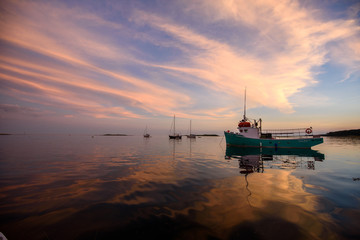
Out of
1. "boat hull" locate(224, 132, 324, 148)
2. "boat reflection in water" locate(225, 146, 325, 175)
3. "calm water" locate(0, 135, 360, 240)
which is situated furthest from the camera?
"boat hull" locate(224, 132, 324, 148)

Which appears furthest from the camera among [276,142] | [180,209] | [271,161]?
[276,142]

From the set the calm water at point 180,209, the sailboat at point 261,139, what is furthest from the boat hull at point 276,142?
the calm water at point 180,209

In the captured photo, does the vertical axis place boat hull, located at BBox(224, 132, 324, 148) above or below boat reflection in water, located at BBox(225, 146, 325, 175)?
above

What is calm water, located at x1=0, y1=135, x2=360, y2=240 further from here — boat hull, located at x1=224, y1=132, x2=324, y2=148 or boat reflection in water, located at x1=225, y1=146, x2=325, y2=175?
boat hull, located at x1=224, y1=132, x2=324, y2=148

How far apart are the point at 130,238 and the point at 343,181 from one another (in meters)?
13.4

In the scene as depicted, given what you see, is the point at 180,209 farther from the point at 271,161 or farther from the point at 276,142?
the point at 276,142

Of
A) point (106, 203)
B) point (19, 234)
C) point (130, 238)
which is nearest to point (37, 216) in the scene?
point (19, 234)

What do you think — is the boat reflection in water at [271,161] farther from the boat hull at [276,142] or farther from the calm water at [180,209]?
the calm water at [180,209]

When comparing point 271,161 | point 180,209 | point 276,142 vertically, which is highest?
point 276,142

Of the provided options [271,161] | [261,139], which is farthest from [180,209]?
[261,139]

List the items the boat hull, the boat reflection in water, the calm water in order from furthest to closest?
the boat hull → the boat reflection in water → the calm water

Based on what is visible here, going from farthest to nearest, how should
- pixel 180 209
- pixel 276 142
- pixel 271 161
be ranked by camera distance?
pixel 276 142, pixel 271 161, pixel 180 209

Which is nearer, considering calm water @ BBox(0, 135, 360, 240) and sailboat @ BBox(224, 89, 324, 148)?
calm water @ BBox(0, 135, 360, 240)

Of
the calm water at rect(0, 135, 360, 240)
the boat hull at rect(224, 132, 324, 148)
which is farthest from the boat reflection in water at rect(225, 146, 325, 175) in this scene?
the calm water at rect(0, 135, 360, 240)
